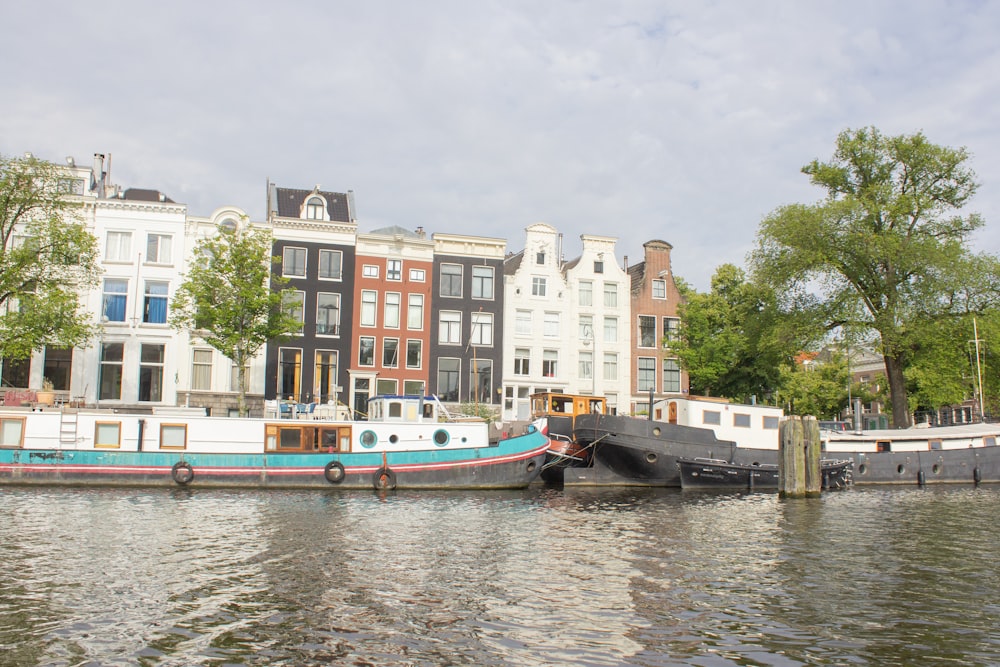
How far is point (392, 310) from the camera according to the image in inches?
2165

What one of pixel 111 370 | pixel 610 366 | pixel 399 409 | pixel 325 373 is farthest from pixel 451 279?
pixel 111 370

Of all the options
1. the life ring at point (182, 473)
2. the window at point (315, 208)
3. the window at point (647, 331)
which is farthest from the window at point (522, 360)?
the life ring at point (182, 473)

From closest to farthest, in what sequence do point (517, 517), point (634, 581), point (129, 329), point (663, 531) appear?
point (634, 581)
point (663, 531)
point (517, 517)
point (129, 329)

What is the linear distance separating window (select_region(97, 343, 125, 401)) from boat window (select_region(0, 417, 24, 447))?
54.0 ft

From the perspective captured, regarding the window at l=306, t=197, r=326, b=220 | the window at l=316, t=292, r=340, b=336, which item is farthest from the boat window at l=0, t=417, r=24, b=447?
the window at l=306, t=197, r=326, b=220

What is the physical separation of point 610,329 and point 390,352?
645 inches

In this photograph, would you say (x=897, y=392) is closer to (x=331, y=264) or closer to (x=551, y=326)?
(x=551, y=326)

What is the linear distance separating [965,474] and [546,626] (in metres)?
38.4

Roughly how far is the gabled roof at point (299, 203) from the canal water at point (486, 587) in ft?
106

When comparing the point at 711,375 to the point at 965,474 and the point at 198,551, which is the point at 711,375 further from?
the point at 198,551

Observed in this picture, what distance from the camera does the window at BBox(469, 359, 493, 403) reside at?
55.1 metres

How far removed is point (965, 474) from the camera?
42.0m

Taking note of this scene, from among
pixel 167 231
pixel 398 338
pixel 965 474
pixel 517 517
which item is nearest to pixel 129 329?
pixel 167 231

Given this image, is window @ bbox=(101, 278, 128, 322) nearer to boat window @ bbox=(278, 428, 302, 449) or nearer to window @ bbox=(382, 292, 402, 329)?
window @ bbox=(382, 292, 402, 329)
